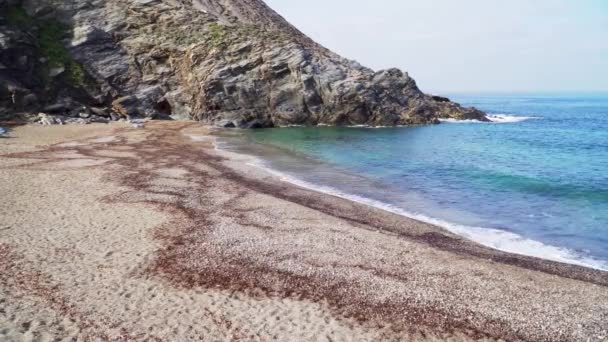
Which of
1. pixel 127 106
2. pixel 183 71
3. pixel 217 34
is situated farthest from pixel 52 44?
pixel 217 34

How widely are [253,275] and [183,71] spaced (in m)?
65.1

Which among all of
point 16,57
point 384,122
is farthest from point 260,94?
point 16,57

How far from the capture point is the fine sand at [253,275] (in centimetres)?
1255

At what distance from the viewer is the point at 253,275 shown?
51.8 feet

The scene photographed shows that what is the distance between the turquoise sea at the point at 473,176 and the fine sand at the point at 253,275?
11.1 ft

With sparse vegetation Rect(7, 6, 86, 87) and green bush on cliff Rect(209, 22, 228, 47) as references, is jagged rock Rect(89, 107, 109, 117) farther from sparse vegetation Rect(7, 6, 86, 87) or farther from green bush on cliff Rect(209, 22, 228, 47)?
green bush on cliff Rect(209, 22, 228, 47)

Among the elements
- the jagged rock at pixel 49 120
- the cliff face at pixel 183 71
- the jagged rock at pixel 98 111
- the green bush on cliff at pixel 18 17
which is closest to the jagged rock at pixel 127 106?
the cliff face at pixel 183 71

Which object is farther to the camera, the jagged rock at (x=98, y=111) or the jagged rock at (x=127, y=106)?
the jagged rock at (x=127, y=106)

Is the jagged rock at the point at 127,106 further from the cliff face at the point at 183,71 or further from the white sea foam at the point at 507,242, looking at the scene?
the white sea foam at the point at 507,242

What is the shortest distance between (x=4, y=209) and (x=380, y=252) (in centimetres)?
1739

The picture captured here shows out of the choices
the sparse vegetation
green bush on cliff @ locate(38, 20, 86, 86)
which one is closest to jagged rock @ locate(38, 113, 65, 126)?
the sparse vegetation

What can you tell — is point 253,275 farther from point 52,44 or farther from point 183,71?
point 52,44

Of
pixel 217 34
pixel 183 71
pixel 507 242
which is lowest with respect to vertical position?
pixel 507 242

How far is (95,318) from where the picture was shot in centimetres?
1238
